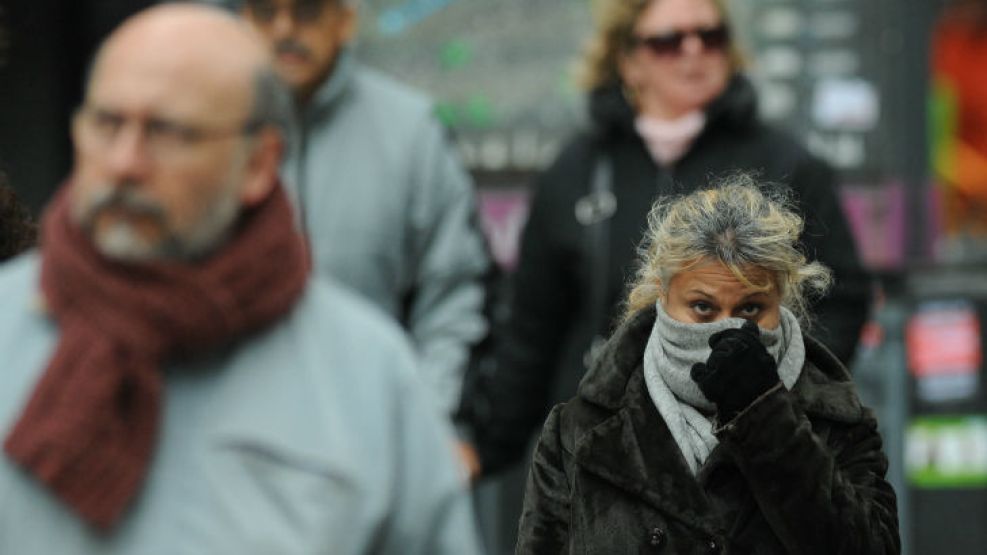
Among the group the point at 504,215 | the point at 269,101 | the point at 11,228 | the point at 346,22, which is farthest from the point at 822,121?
the point at 269,101

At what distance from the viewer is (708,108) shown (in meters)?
5.33

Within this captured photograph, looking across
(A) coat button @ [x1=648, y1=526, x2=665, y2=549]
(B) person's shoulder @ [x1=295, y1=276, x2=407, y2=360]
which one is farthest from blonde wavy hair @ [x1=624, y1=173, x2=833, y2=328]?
(B) person's shoulder @ [x1=295, y1=276, x2=407, y2=360]

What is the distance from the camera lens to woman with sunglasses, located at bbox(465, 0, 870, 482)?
5.26 m

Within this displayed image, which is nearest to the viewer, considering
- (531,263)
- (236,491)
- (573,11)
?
(236,491)

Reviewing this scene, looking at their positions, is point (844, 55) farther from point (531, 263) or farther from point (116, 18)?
point (531, 263)

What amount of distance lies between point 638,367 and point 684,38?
5.69 feet

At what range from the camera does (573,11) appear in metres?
8.44

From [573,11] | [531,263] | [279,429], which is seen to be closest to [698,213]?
[279,429]

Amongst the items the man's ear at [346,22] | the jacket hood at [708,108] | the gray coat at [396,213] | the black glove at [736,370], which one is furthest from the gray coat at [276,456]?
the man's ear at [346,22]

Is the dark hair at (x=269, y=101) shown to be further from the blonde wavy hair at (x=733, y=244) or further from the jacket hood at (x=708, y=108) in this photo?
the jacket hood at (x=708, y=108)

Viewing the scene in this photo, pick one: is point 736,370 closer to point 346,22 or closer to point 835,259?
point 835,259

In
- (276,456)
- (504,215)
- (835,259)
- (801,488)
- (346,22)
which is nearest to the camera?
(276,456)

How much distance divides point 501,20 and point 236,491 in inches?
215

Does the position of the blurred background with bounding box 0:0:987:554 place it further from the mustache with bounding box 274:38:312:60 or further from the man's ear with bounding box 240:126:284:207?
the man's ear with bounding box 240:126:284:207
